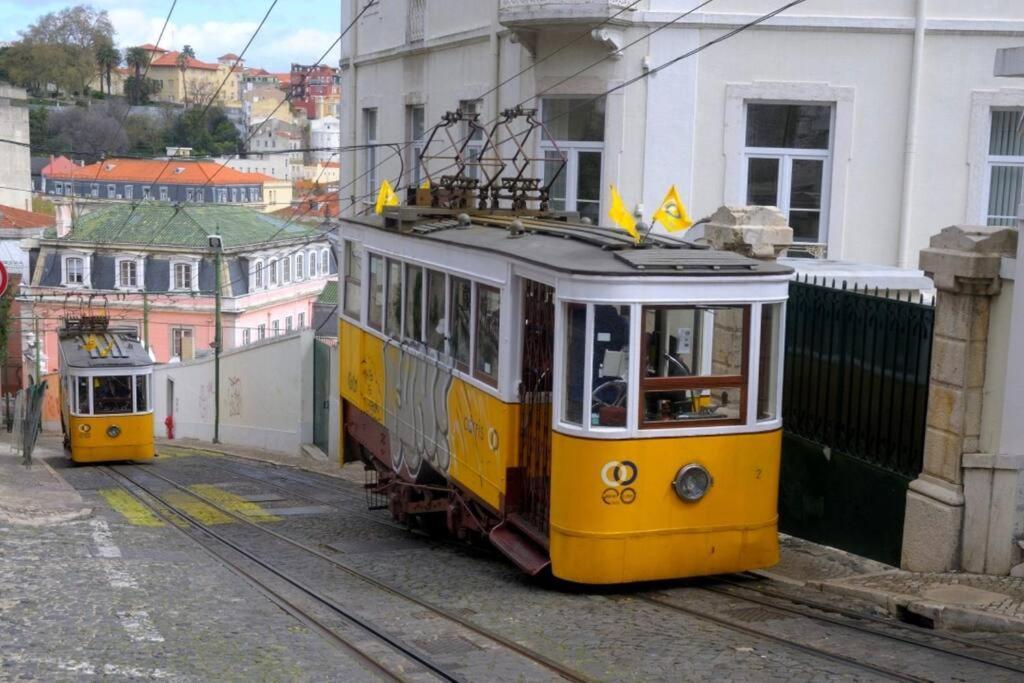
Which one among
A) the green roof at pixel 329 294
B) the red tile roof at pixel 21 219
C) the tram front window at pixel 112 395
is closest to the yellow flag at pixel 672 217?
the tram front window at pixel 112 395

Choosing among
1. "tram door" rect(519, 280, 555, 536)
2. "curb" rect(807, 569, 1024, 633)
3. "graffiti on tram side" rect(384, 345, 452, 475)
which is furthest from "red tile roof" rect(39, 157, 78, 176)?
"curb" rect(807, 569, 1024, 633)

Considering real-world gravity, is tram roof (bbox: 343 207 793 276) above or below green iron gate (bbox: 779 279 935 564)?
above

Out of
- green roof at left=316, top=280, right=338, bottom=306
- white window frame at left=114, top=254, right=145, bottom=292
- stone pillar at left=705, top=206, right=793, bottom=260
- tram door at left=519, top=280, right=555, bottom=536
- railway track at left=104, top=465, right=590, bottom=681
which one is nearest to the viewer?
railway track at left=104, top=465, right=590, bottom=681

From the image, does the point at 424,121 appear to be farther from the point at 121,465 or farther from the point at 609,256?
the point at 609,256

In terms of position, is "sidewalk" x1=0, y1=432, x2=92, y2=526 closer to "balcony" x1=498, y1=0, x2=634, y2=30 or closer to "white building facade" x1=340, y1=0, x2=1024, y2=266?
"white building facade" x1=340, y1=0, x2=1024, y2=266

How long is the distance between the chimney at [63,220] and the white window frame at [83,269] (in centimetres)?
113

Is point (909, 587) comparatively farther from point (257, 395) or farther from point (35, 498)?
point (257, 395)

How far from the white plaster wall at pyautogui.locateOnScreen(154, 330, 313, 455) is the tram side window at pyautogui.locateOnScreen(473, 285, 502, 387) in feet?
62.3

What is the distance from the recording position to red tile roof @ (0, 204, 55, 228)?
52.6 metres

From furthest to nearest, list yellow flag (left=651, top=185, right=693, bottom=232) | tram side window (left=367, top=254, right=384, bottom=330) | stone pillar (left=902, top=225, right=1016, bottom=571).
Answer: tram side window (left=367, top=254, right=384, bottom=330), yellow flag (left=651, top=185, right=693, bottom=232), stone pillar (left=902, top=225, right=1016, bottom=571)

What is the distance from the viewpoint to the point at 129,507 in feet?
52.4

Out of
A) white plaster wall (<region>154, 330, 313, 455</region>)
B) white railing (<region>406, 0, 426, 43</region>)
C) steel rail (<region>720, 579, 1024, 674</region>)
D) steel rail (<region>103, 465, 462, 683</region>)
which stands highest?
white railing (<region>406, 0, 426, 43</region>)

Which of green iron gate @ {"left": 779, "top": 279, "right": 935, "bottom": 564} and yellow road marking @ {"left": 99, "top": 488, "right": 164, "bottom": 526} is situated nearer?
green iron gate @ {"left": 779, "top": 279, "right": 935, "bottom": 564}

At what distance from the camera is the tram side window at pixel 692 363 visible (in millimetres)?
8414
